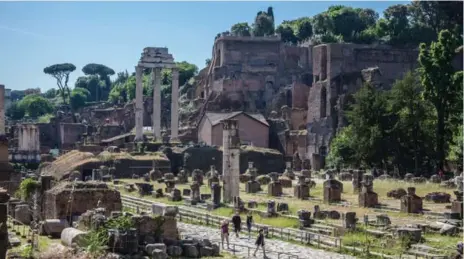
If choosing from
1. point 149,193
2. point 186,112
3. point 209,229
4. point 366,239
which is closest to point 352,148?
point 149,193

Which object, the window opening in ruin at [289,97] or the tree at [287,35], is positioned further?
the tree at [287,35]

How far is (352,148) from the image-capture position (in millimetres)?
49688

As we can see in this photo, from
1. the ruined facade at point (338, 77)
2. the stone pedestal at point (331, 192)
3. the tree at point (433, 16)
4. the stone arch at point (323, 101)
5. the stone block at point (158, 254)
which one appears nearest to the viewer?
the stone block at point (158, 254)

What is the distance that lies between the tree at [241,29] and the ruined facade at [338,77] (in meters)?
26.3

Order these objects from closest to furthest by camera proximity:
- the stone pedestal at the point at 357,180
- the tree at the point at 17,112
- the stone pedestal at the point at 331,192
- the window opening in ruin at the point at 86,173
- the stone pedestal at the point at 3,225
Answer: the stone pedestal at the point at 3,225 < the stone pedestal at the point at 331,192 < the stone pedestal at the point at 357,180 < the window opening in ruin at the point at 86,173 < the tree at the point at 17,112

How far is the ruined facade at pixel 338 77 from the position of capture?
67438 mm

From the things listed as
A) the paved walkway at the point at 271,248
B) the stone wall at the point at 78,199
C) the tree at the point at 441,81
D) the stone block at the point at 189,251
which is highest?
the tree at the point at 441,81

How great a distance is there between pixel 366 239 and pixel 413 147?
2538 centimetres

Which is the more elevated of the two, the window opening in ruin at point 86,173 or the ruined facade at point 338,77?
the ruined facade at point 338,77

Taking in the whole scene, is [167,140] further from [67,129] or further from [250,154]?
[67,129]

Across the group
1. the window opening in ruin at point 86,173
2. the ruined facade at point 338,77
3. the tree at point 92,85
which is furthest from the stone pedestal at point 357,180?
the tree at point 92,85

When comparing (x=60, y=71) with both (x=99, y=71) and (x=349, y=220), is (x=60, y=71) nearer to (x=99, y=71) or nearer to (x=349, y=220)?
(x=99, y=71)

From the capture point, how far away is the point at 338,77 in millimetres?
70688

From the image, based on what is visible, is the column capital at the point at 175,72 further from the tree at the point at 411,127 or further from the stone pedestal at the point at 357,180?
the stone pedestal at the point at 357,180
